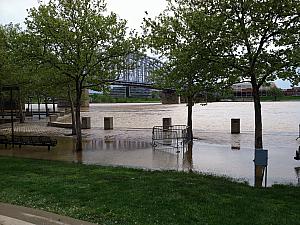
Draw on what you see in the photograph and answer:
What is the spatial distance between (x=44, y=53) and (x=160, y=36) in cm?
672

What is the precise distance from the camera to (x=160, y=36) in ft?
39.3

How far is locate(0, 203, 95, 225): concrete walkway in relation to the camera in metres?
6.31

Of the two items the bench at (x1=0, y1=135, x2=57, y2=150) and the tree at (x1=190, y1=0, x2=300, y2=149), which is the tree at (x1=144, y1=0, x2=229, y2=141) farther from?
the bench at (x1=0, y1=135, x2=57, y2=150)

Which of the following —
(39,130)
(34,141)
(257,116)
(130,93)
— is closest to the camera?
(257,116)

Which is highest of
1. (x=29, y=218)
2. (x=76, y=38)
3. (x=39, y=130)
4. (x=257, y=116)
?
(x=76, y=38)

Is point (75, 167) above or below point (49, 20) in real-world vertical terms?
below

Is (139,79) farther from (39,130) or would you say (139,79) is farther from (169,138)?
(169,138)

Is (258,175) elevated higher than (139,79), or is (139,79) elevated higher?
(139,79)

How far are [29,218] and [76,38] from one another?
36.2ft

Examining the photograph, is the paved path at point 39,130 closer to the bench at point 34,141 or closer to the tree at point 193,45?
the bench at point 34,141

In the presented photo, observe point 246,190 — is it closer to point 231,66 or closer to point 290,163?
point 231,66

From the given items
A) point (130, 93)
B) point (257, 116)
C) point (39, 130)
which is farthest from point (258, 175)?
point (130, 93)

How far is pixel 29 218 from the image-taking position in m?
6.59

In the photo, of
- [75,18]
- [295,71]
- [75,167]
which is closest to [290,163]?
[295,71]
